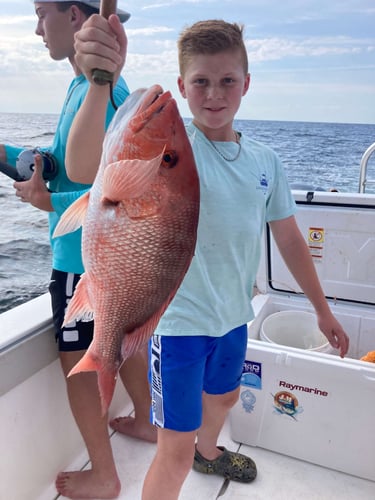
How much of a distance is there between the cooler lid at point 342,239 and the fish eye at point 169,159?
1.82 meters

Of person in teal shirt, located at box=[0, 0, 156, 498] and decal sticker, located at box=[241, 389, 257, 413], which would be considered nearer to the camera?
person in teal shirt, located at box=[0, 0, 156, 498]

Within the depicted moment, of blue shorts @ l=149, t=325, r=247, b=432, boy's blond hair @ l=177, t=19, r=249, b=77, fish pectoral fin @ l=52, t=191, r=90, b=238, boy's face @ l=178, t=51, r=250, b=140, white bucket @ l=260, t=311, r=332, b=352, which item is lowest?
white bucket @ l=260, t=311, r=332, b=352

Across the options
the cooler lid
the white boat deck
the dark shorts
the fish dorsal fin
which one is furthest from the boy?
the cooler lid

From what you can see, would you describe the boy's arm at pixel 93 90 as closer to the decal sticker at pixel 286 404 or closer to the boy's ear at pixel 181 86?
the boy's ear at pixel 181 86

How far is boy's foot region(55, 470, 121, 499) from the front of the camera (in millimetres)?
1775

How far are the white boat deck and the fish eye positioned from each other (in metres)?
1.59

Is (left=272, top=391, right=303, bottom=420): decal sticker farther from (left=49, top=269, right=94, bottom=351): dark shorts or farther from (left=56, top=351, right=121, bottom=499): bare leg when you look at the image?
(left=49, top=269, right=94, bottom=351): dark shorts

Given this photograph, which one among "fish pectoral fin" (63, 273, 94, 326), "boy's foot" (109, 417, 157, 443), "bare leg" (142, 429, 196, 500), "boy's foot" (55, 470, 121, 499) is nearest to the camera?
"fish pectoral fin" (63, 273, 94, 326)

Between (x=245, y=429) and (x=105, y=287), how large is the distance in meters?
1.62

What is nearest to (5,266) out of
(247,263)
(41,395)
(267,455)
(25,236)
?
(25,236)

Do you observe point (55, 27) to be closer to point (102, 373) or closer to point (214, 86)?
point (214, 86)

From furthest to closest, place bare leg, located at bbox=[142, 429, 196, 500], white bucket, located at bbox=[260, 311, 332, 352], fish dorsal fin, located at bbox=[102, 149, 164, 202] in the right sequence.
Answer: white bucket, located at bbox=[260, 311, 332, 352] < bare leg, located at bbox=[142, 429, 196, 500] < fish dorsal fin, located at bbox=[102, 149, 164, 202]

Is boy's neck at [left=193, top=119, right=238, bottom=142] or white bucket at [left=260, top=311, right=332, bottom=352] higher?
boy's neck at [left=193, top=119, right=238, bottom=142]

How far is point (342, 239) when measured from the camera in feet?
7.91
